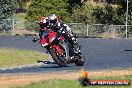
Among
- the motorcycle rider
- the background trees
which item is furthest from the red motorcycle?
the background trees

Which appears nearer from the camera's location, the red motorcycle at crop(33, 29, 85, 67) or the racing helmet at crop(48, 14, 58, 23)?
the racing helmet at crop(48, 14, 58, 23)

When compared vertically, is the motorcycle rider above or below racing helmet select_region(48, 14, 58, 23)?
below

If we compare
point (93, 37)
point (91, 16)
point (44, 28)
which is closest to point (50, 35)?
point (44, 28)

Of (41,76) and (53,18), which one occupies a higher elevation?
(53,18)

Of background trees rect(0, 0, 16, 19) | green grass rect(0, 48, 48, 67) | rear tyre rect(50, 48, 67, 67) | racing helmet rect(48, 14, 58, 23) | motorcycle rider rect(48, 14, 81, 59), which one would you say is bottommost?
background trees rect(0, 0, 16, 19)

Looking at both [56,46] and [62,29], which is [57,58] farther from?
[62,29]

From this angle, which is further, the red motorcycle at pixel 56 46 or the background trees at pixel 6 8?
the background trees at pixel 6 8

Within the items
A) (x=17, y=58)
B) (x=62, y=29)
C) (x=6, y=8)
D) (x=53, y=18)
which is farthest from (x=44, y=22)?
(x=6, y=8)

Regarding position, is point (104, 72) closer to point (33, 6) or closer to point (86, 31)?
point (86, 31)

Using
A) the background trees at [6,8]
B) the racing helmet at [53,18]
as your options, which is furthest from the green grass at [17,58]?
the background trees at [6,8]

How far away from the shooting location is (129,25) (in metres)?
42.8

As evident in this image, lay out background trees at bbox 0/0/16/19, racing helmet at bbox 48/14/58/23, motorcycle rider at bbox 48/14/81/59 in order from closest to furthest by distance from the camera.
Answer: racing helmet at bbox 48/14/58/23
motorcycle rider at bbox 48/14/81/59
background trees at bbox 0/0/16/19

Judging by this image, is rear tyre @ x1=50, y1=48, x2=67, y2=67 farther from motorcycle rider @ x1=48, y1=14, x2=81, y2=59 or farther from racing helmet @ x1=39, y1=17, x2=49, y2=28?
racing helmet @ x1=39, y1=17, x2=49, y2=28

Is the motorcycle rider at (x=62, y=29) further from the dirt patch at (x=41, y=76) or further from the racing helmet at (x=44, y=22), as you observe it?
the dirt patch at (x=41, y=76)
